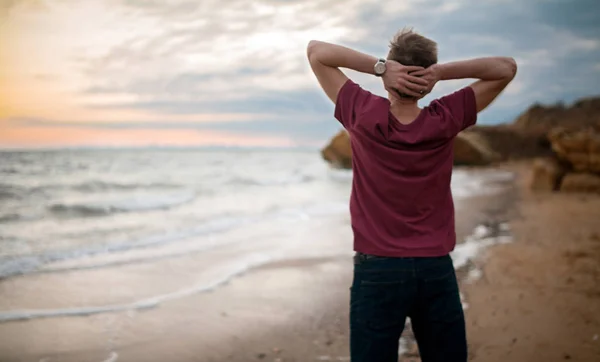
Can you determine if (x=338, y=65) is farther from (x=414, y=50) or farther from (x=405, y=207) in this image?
(x=405, y=207)

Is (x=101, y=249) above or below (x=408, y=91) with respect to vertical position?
below

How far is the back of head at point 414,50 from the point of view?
1.93 metres

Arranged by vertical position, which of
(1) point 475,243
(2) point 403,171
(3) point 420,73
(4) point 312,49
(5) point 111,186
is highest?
(4) point 312,49

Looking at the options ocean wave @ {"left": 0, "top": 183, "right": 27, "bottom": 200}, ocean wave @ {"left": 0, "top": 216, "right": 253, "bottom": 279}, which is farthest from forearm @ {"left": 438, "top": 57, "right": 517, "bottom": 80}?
ocean wave @ {"left": 0, "top": 183, "right": 27, "bottom": 200}

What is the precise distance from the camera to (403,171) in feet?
6.36

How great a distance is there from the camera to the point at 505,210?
39.1 feet

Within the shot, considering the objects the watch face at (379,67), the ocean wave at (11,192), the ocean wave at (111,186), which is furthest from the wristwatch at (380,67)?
the ocean wave at (111,186)

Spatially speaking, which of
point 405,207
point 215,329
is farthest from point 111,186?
point 405,207

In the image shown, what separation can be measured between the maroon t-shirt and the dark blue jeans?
0.06m

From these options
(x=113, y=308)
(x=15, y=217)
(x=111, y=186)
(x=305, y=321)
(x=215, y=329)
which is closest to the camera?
(x=215, y=329)

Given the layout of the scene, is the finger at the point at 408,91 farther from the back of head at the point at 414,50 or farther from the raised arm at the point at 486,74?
the raised arm at the point at 486,74

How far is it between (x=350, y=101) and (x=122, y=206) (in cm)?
1396

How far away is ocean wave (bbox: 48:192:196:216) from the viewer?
13.6m

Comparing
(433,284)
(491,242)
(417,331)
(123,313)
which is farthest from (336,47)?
(491,242)
